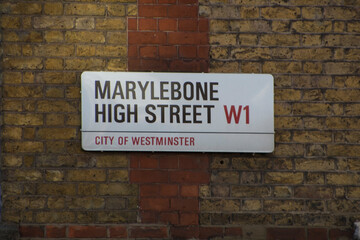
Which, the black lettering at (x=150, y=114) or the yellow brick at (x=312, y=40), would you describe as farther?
the yellow brick at (x=312, y=40)

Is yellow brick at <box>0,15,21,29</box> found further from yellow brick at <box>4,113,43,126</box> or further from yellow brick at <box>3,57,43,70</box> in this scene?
yellow brick at <box>4,113,43,126</box>

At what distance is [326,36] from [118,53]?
1.91 metres

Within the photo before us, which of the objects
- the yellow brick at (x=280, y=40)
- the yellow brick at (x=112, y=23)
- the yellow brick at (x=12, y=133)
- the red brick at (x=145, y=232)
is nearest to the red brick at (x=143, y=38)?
the yellow brick at (x=112, y=23)

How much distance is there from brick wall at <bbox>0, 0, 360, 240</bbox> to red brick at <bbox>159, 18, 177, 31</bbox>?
0.01 metres

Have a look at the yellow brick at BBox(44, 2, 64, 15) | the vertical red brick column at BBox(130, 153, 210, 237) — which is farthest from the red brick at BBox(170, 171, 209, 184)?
the yellow brick at BBox(44, 2, 64, 15)

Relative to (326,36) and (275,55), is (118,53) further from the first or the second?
(326,36)

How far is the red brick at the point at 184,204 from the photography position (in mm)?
3521

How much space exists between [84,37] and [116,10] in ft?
1.24

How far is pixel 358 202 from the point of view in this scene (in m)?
3.55

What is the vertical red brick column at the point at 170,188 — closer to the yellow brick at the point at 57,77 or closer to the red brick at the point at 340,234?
the yellow brick at the point at 57,77

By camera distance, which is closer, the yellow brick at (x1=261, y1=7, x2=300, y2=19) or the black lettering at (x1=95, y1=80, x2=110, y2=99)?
the black lettering at (x1=95, y1=80, x2=110, y2=99)

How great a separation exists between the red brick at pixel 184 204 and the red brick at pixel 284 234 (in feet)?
2.28

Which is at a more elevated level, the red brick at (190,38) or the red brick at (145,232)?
the red brick at (190,38)

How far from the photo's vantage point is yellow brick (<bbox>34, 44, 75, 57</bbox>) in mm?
3516
